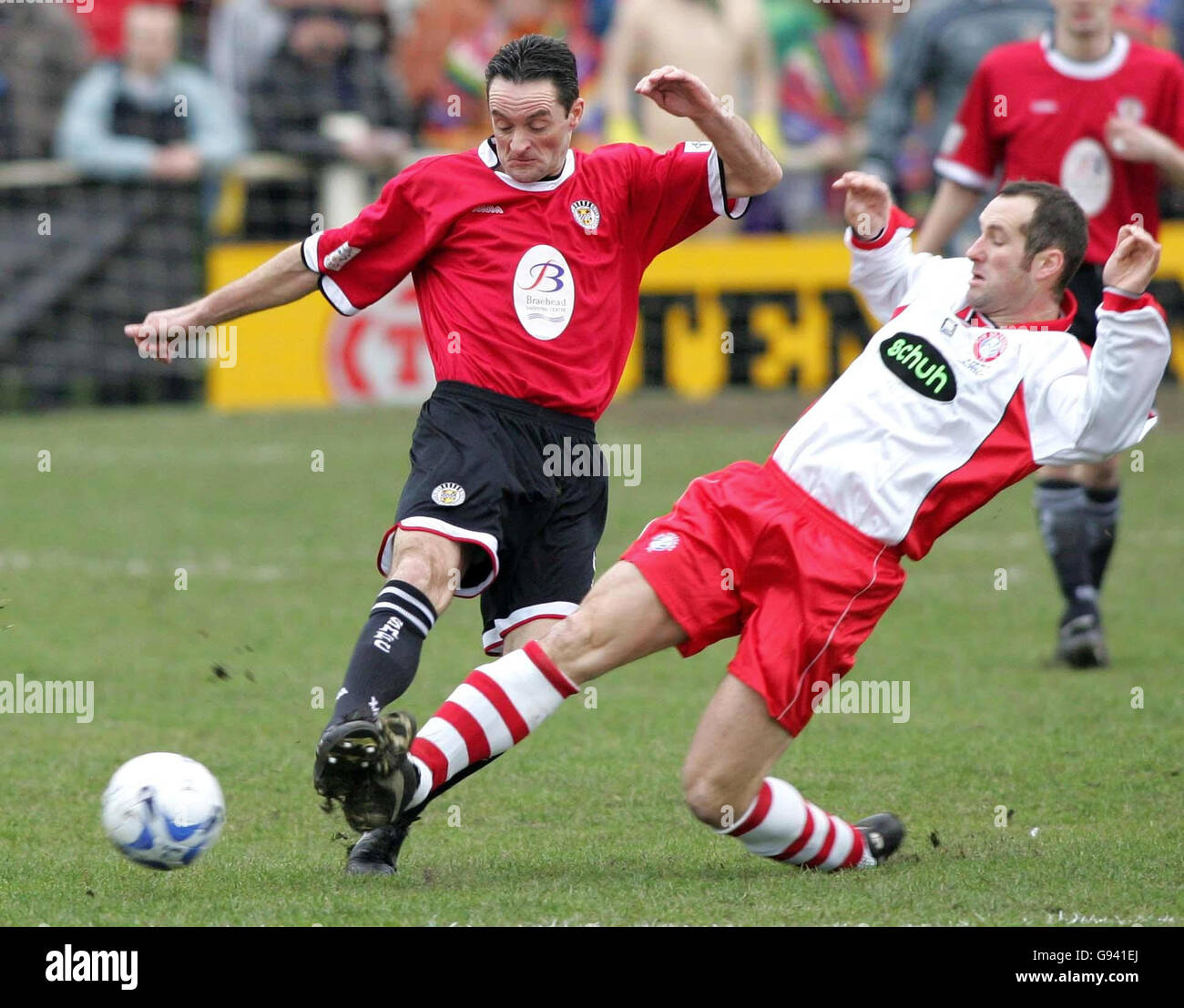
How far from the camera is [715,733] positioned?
4.92 metres

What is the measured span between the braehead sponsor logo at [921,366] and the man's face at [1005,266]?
0.72ft

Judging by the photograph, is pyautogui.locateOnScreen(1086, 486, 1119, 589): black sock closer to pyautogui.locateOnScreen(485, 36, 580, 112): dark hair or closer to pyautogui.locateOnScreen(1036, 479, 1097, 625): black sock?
pyautogui.locateOnScreen(1036, 479, 1097, 625): black sock

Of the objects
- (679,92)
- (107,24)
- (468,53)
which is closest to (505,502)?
(679,92)

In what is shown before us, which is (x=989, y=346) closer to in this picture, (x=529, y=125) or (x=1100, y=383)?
(x=1100, y=383)

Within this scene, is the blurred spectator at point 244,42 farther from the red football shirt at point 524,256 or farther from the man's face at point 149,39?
the red football shirt at point 524,256

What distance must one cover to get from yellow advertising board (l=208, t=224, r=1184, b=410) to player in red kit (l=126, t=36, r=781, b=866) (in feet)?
28.5

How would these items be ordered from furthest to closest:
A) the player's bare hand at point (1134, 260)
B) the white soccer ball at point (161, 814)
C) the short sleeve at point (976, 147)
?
the short sleeve at point (976, 147)
the player's bare hand at point (1134, 260)
the white soccer ball at point (161, 814)

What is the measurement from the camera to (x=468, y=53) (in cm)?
1577

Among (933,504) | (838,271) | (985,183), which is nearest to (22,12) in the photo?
(838,271)

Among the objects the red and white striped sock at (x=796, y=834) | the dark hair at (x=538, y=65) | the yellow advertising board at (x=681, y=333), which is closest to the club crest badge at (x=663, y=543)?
the red and white striped sock at (x=796, y=834)

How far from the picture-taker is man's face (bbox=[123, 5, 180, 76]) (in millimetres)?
14281

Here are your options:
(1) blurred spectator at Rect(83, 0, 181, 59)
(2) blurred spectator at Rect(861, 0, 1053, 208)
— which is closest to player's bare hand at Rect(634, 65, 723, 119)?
(2) blurred spectator at Rect(861, 0, 1053, 208)

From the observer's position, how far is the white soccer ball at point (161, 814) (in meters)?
4.74
